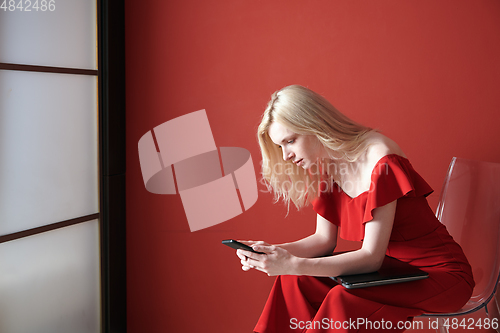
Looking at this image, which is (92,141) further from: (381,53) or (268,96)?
(381,53)

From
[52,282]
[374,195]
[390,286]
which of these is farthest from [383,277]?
[52,282]

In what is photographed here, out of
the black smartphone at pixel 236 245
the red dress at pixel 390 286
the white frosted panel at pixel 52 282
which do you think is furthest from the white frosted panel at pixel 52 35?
the red dress at pixel 390 286

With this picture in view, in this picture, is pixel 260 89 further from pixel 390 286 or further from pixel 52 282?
pixel 52 282

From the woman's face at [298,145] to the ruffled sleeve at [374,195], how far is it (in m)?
0.21

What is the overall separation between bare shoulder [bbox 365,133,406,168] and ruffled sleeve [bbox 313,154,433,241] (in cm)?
3

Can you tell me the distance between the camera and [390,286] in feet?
4.32

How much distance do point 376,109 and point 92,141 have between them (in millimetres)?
1459

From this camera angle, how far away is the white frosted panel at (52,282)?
1.76 m

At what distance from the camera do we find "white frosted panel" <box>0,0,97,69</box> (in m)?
1.69

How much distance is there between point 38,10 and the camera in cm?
182

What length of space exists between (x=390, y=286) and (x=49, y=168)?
1545 mm

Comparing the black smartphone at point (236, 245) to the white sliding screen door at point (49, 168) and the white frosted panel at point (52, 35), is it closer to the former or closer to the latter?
the white sliding screen door at point (49, 168)

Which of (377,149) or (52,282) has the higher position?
(377,149)

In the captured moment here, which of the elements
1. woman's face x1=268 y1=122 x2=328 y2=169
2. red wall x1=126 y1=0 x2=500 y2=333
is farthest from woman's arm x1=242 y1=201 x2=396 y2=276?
red wall x1=126 y1=0 x2=500 y2=333
